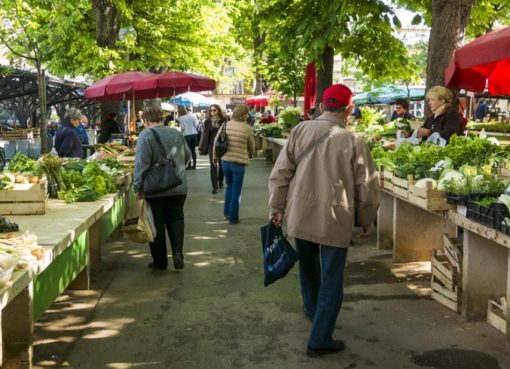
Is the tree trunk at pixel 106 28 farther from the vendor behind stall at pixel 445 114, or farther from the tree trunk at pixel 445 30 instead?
the vendor behind stall at pixel 445 114

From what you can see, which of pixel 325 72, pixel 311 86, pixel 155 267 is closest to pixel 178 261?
pixel 155 267

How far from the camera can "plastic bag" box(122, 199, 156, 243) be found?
6.52 metres

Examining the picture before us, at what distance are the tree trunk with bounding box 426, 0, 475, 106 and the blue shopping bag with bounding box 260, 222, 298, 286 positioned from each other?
507 centimetres

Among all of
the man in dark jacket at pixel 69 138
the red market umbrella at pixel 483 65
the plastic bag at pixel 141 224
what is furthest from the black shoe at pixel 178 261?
the man in dark jacket at pixel 69 138

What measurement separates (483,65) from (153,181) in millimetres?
3763

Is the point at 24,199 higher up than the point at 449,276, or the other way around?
the point at 24,199

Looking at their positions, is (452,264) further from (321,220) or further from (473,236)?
(321,220)

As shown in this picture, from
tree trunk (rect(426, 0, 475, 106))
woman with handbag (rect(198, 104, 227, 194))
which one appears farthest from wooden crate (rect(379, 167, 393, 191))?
woman with handbag (rect(198, 104, 227, 194))

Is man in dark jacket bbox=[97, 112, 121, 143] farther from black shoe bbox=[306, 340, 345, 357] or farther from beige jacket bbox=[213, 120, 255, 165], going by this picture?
black shoe bbox=[306, 340, 345, 357]

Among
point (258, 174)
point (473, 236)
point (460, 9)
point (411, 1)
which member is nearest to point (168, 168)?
point (473, 236)

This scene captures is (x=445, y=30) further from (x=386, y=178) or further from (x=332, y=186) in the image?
(x=332, y=186)

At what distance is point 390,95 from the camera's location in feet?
96.3

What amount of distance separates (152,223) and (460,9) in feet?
16.9

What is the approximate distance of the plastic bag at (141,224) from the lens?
652 centimetres
